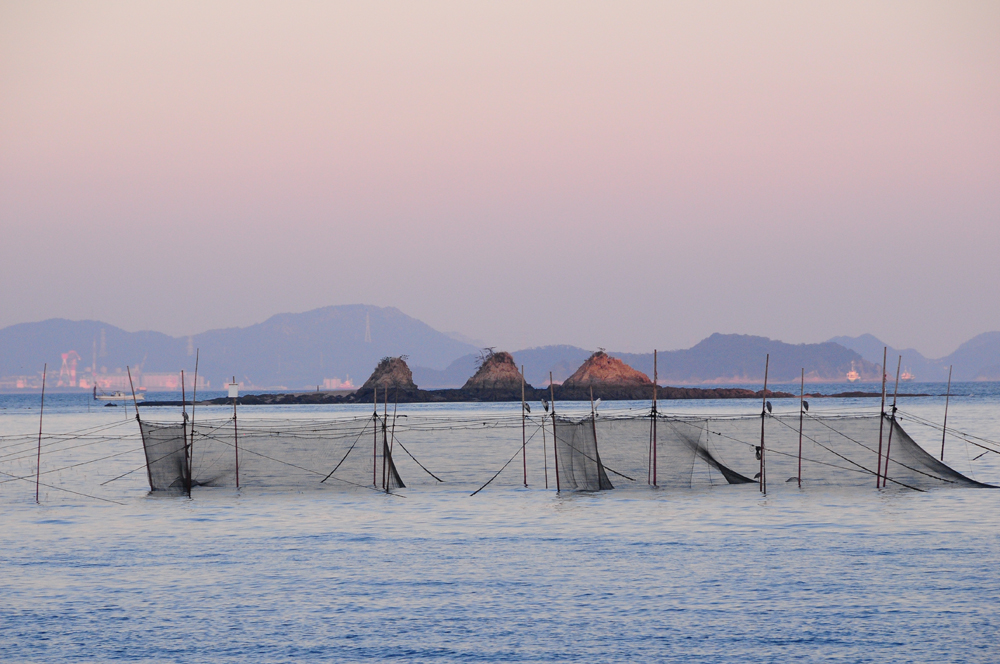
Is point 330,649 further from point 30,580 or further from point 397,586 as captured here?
point 30,580

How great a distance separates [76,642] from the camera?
45.8 ft

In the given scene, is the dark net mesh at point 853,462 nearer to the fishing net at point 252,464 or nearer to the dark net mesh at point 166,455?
the fishing net at point 252,464

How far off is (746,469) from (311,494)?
20037mm

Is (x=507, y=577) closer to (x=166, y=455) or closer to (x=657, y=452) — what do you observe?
(x=657, y=452)

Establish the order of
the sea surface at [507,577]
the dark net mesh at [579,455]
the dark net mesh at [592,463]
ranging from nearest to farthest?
1. the sea surface at [507,577]
2. the dark net mesh at [579,455]
3. the dark net mesh at [592,463]

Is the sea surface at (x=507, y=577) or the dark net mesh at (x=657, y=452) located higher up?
the dark net mesh at (x=657, y=452)

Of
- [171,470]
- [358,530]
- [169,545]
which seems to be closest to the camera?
[169,545]

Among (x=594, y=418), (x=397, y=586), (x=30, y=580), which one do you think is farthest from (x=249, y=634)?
(x=594, y=418)

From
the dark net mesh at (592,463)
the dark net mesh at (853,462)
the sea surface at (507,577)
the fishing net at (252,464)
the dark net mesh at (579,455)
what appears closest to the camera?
the sea surface at (507,577)

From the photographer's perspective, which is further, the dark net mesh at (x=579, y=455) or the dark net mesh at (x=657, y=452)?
the dark net mesh at (x=657, y=452)

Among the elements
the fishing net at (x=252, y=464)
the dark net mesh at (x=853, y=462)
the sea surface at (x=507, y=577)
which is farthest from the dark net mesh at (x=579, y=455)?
the fishing net at (x=252, y=464)

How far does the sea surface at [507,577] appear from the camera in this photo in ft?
45.1

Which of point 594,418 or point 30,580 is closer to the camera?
point 30,580

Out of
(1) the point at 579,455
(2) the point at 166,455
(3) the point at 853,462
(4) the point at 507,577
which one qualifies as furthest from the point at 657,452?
(2) the point at 166,455
